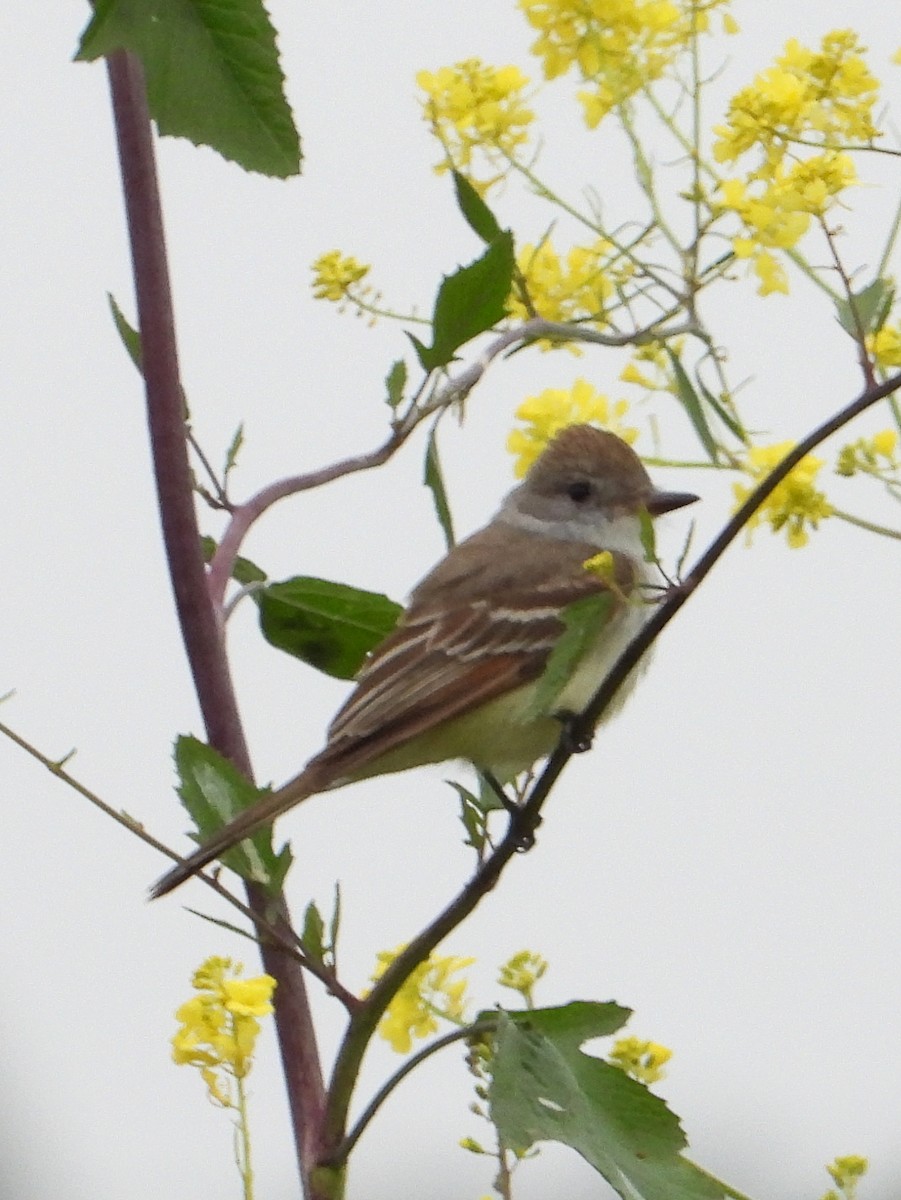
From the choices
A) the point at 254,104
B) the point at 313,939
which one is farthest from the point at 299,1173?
the point at 254,104

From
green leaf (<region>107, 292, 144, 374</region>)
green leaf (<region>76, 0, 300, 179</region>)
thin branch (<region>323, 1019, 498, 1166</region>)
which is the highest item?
green leaf (<region>107, 292, 144, 374</region>)

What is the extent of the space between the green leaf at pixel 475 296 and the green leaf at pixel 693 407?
0.19m

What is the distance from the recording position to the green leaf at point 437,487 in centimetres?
111

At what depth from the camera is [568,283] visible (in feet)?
4.60

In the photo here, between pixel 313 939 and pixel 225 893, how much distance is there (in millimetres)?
54

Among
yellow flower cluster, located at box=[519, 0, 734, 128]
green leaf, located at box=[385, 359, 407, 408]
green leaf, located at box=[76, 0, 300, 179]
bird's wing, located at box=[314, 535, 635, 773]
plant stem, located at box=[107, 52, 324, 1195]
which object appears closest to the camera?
green leaf, located at box=[76, 0, 300, 179]

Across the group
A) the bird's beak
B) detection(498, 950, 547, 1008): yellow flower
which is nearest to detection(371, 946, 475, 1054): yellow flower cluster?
detection(498, 950, 547, 1008): yellow flower

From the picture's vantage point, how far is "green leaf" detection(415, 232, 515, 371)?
1000mm

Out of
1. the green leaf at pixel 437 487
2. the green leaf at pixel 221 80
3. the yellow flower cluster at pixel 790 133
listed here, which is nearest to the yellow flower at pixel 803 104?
the yellow flower cluster at pixel 790 133

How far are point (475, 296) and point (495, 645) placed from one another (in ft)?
2.66

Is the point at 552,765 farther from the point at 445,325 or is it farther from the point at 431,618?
the point at 431,618

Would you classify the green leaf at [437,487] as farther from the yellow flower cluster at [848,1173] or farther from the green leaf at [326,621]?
the yellow flower cluster at [848,1173]

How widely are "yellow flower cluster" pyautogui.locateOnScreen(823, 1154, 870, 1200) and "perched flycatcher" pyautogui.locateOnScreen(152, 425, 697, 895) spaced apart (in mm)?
464

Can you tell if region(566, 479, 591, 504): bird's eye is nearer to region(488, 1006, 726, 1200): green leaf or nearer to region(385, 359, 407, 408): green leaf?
region(385, 359, 407, 408): green leaf
